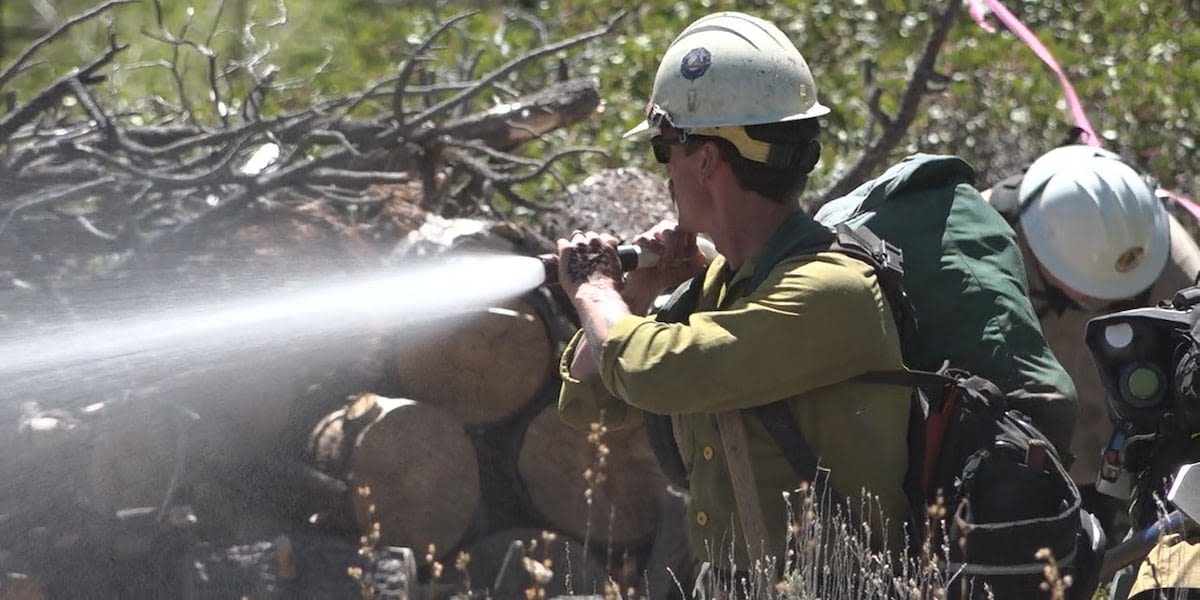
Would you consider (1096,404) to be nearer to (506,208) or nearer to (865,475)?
(865,475)

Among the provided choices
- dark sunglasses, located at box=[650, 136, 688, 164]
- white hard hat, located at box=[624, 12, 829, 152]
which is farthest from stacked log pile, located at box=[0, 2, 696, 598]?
white hard hat, located at box=[624, 12, 829, 152]

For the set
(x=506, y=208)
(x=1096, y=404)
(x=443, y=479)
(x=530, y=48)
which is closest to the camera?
(x=1096, y=404)

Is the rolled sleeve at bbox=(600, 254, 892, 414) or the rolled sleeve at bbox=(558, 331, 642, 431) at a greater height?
the rolled sleeve at bbox=(600, 254, 892, 414)

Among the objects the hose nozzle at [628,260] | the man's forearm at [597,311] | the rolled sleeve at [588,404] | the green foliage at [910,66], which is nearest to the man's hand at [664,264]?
the hose nozzle at [628,260]

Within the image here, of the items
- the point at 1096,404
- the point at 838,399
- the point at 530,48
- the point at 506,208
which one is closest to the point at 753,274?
the point at 838,399

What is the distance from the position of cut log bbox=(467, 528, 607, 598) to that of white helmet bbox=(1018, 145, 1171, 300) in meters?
1.73

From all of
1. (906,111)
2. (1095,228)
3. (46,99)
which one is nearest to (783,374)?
(1095,228)

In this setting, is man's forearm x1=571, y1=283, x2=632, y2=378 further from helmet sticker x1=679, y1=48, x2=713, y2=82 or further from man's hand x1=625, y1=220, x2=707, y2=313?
helmet sticker x1=679, y1=48, x2=713, y2=82

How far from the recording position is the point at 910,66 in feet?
27.0

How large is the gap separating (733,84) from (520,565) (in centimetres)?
222

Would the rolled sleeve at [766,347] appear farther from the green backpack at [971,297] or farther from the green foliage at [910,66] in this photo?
Result: the green foliage at [910,66]

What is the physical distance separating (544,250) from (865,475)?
2397mm

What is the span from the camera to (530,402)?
4891 millimetres

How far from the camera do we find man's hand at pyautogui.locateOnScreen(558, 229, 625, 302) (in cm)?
318
